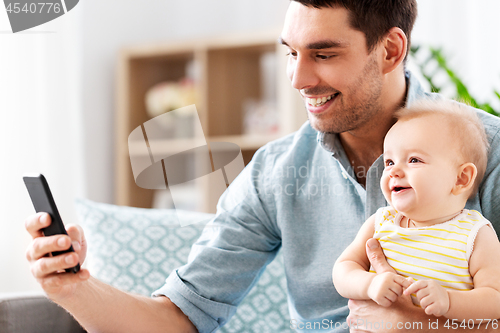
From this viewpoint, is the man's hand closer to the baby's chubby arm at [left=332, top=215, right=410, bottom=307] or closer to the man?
the man

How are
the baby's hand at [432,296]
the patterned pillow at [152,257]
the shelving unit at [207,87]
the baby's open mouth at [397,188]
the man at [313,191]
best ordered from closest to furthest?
the baby's hand at [432,296]
the baby's open mouth at [397,188]
the man at [313,191]
the patterned pillow at [152,257]
the shelving unit at [207,87]

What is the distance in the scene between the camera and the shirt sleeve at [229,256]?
104 cm

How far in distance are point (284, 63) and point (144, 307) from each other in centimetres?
148

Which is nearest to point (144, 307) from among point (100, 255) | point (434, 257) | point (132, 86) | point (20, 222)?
point (100, 255)

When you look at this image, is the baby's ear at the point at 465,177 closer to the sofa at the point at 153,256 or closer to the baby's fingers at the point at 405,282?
the baby's fingers at the point at 405,282

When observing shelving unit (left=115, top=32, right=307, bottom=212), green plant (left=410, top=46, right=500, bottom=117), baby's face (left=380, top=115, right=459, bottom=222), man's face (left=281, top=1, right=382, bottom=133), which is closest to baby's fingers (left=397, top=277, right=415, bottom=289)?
baby's face (left=380, top=115, right=459, bottom=222)

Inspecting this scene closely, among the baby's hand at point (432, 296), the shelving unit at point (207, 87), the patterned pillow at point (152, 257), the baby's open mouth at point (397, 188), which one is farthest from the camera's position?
the shelving unit at point (207, 87)

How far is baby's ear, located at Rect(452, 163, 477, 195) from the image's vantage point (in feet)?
2.56

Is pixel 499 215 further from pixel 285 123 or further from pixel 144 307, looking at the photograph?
pixel 285 123

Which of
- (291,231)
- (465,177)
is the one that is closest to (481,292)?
(465,177)

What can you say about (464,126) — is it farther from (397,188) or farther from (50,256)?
(50,256)

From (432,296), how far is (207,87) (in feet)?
6.32

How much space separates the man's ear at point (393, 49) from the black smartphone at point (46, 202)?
2.41 feet

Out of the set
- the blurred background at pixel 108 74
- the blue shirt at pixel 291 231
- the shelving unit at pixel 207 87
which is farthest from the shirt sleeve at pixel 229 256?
the shelving unit at pixel 207 87
